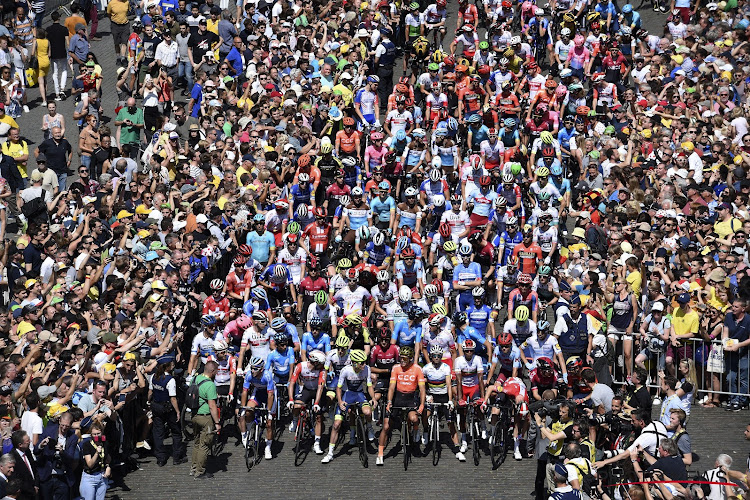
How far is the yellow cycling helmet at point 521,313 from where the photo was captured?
1891cm

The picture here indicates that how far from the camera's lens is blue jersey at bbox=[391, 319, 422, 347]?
1947 centimetres

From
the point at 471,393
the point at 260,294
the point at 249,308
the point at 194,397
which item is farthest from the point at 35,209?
the point at 471,393

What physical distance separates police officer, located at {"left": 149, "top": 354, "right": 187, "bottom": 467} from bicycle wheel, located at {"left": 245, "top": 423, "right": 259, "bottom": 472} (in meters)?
1.11

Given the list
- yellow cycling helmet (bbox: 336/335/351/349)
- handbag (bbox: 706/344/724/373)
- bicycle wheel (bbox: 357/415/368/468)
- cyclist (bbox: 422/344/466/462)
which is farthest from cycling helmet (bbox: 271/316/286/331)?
handbag (bbox: 706/344/724/373)

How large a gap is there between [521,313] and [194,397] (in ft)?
17.3

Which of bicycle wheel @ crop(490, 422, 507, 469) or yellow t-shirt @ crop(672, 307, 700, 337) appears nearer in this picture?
bicycle wheel @ crop(490, 422, 507, 469)

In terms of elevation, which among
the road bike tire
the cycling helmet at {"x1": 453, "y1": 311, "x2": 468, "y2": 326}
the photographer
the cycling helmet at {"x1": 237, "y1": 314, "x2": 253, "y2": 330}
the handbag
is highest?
the cycling helmet at {"x1": 453, "y1": 311, "x2": 468, "y2": 326}

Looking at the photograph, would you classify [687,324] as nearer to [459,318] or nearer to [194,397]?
[459,318]

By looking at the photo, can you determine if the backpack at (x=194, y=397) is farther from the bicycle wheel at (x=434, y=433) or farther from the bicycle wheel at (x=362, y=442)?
the bicycle wheel at (x=434, y=433)

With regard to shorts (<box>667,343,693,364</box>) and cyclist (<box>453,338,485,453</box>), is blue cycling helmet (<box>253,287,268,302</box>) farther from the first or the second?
shorts (<box>667,343,693,364</box>)

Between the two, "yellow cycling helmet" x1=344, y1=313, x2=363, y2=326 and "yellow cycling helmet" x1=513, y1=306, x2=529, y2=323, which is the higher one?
"yellow cycling helmet" x1=513, y1=306, x2=529, y2=323

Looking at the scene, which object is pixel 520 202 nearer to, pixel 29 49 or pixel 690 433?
pixel 690 433

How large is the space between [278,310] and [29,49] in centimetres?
1225

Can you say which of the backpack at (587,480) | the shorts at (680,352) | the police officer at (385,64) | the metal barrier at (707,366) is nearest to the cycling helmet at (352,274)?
the metal barrier at (707,366)
